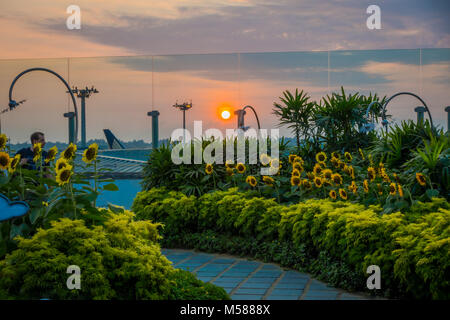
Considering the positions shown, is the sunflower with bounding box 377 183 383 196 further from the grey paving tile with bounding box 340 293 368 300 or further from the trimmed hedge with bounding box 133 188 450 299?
the grey paving tile with bounding box 340 293 368 300

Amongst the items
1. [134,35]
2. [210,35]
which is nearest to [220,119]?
[210,35]

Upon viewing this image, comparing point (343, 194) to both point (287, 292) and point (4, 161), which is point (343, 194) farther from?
point (4, 161)

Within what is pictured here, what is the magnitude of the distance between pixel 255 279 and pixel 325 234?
78 centimetres

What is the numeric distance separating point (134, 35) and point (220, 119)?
3.33 m

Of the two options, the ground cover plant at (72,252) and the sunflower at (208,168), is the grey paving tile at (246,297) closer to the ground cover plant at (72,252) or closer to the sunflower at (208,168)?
the ground cover plant at (72,252)

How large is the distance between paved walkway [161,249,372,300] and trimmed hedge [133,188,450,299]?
138mm

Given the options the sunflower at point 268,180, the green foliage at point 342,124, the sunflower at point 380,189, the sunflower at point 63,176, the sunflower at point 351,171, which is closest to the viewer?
the sunflower at point 63,176

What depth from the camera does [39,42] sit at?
1184cm

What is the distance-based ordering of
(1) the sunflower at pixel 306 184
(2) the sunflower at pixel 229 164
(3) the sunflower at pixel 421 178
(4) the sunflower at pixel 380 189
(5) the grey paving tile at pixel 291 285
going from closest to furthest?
(5) the grey paving tile at pixel 291 285 → (3) the sunflower at pixel 421 178 → (4) the sunflower at pixel 380 189 → (1) the sunflower at pixel 306 184 → (2) the sunflower at pixel 229 164

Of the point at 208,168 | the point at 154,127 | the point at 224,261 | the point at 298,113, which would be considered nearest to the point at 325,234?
the point at 224,261

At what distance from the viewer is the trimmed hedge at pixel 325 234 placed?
3.24m

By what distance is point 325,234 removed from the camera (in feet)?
14.2

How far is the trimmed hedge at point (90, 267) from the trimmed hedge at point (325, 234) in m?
1.42

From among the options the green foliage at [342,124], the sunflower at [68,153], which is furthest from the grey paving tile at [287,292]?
the green foliage at [342,124]
